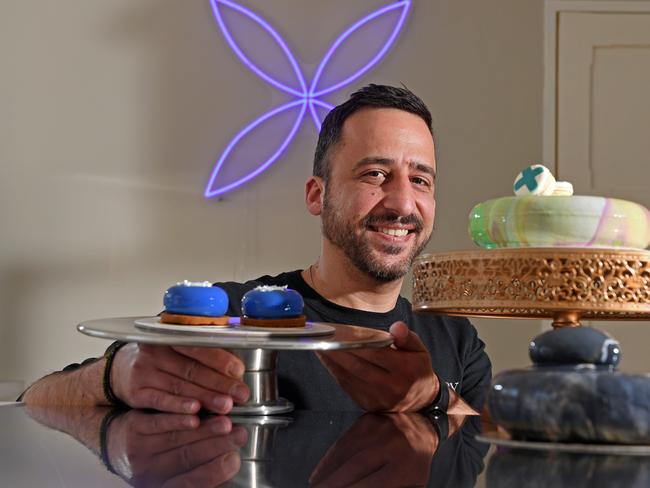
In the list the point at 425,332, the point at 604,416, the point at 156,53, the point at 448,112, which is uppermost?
the point at 156,53

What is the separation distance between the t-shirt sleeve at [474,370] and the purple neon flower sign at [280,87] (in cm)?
149

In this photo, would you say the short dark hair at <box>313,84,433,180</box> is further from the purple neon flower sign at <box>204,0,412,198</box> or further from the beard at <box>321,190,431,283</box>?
the purple neon flower sign at <box>204,0,412,198</box>

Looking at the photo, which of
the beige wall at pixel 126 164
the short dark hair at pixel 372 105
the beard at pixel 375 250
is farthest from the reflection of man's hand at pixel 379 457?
the beige wall at pixel 126 164

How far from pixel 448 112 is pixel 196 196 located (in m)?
0.96

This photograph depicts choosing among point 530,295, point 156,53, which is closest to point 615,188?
point 156,53

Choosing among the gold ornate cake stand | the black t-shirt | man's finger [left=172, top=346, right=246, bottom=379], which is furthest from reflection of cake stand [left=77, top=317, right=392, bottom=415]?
the black t-shirt

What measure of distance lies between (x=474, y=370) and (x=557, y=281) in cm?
113

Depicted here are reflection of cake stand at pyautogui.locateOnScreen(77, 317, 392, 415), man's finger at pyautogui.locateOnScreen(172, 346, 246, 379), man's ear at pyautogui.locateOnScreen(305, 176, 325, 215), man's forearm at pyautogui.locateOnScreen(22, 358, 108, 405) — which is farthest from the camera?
man's ear at pyautogui.locateOnScreen(305, 176, 325, 215)

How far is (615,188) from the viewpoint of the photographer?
3576mm

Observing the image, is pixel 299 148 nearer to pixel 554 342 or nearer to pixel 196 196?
pixel 196 196

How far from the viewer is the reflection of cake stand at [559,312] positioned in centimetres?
71

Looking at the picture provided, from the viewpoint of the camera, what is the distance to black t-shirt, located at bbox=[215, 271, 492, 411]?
1.73m

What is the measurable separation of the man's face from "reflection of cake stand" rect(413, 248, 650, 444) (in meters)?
0.86

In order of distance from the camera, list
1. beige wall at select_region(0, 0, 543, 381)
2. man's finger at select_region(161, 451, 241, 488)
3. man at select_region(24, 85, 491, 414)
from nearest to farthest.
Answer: man's finger at select_region(161, 451, 241, 488)
man at select_region(24, 85, 491, 414)
beige wall at select_region(0, 0, 543, 381)
